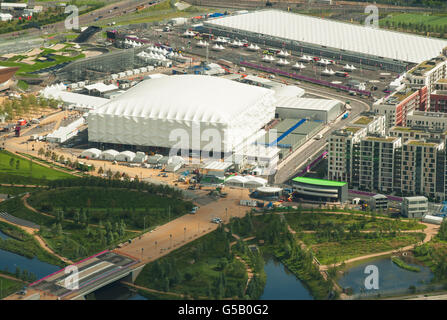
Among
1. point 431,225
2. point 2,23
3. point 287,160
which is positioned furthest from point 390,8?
point 431,225

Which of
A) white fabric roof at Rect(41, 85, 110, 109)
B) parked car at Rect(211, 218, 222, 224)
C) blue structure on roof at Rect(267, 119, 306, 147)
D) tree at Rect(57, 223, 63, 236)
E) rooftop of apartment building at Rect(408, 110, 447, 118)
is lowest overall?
tree at Rect(57, 223, 63, 236)

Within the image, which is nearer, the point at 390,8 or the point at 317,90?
the point at 317,90

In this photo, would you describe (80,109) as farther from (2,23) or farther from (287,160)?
(2,23)

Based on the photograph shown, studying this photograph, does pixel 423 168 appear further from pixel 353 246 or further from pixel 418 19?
pixel 418 19

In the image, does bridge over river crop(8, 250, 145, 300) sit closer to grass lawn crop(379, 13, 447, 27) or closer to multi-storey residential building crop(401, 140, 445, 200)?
multi-storey residential building crop(401, 140, 445, 200)

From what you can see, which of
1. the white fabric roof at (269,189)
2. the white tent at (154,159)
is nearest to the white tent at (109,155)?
the white tent at (154,159)

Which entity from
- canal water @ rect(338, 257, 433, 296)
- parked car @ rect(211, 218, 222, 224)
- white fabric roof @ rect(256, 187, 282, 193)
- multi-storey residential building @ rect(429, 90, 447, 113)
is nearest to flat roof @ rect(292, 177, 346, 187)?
white fabric roof @ rect(256, 187, 282, 193)

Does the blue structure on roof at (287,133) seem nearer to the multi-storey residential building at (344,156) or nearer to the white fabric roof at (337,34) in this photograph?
the multi-storey residential building at (344,156)
